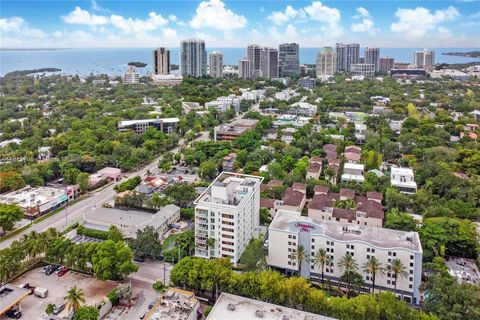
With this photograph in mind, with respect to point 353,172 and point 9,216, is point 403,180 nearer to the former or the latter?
point 353,172

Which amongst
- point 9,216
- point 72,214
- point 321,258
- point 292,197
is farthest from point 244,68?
point 321,258

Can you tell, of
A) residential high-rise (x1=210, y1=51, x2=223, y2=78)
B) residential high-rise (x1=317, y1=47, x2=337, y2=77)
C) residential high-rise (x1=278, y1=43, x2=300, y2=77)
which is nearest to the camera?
residential high-rise (x1=210, y1=51, x2=223, y2=78)

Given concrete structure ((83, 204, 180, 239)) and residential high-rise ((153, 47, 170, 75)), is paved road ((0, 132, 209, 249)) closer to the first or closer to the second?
concrete structure ((83, 204, 180, 239))

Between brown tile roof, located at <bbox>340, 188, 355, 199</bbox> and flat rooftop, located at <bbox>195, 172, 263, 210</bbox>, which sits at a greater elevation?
flat rooftop, located at <bbox>195, 172, 263, 210</bbox>

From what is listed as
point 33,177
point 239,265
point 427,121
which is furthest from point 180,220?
point 427,121

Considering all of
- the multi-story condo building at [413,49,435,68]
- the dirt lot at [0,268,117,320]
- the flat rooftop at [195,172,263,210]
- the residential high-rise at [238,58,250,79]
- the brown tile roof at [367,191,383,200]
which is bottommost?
the dirt lot at [0,268,117,320]

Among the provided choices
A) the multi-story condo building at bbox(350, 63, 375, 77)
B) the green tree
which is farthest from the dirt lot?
the multi-story condo building at bbox(350, 63, 375, 77)

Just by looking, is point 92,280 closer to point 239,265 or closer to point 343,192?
point 239,265

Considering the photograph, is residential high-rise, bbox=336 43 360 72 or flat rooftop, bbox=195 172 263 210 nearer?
flat rooftop, bbox=195 172 263 210
